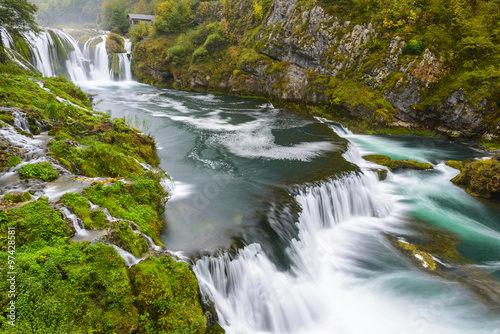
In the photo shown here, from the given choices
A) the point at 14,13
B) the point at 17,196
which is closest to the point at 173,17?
the point at 14,13

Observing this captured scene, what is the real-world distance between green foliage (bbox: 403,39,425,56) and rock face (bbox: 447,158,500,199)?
1130cm

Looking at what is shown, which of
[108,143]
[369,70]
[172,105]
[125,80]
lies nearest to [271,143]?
[108,143]

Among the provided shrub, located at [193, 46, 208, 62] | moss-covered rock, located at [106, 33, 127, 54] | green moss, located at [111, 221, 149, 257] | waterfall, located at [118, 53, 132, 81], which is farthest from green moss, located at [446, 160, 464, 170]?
moss-covered rock, located at [106, 33, 127, 54]

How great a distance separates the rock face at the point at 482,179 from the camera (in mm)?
11508

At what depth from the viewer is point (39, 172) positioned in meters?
6.35

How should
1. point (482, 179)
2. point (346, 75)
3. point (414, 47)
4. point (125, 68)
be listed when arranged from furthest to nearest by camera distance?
point (125, 68) < point (346, 75) < point (414, 47) < point (482, 179)

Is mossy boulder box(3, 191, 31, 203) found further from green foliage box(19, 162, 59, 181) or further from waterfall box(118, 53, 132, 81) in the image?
waterfall box(118, 53, 132, 81)

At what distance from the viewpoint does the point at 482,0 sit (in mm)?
19125

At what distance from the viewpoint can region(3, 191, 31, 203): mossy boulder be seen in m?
5.01

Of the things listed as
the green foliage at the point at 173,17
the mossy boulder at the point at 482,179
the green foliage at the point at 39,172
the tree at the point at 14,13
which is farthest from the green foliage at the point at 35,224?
the green foliage at the point at 173,17

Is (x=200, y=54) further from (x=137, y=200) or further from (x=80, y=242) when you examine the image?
(x=80, y=242)

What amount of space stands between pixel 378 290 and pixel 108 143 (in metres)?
10.5

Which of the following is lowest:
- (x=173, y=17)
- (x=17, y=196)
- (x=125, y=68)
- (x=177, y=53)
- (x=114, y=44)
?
(x=125, y=68)

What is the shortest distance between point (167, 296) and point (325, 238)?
6.69 metres
